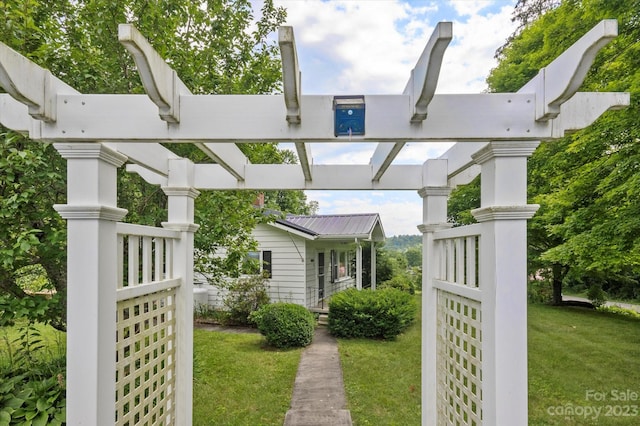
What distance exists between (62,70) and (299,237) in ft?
22.5

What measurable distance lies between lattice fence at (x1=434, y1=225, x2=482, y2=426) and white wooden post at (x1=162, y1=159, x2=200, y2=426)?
190cm

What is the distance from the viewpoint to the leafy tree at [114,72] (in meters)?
3.07

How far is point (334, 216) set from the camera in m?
11.5

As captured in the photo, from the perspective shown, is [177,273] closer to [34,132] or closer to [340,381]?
[34,132]

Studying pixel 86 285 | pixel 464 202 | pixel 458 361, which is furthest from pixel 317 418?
pixel 464 202

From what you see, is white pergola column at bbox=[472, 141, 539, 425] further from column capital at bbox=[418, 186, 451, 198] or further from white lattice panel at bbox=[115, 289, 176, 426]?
white lattice panel at bbox=[115, 289, 176, 426]

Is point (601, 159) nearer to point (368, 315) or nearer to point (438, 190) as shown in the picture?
point (438, 190)

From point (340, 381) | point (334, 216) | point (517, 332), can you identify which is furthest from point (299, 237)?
point (517, 332)

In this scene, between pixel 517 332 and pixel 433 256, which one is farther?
pixel 433 256

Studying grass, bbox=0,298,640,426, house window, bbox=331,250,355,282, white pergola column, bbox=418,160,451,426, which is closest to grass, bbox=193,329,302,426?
grass, bbox=0,298,640,426

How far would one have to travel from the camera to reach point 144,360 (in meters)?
2.13

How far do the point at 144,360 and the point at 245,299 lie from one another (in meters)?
6.81

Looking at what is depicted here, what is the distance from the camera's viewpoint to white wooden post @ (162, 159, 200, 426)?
8.66 feet

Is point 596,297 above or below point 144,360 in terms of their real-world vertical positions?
below
